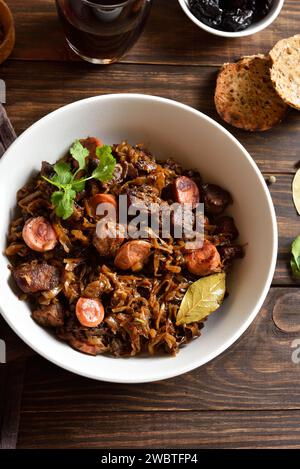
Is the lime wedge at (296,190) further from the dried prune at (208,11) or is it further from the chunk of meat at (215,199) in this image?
the dried prune at (208,11)

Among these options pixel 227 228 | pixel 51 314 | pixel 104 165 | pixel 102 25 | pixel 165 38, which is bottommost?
pixel 51 314

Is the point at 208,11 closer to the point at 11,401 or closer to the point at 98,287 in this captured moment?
the point at 98,287

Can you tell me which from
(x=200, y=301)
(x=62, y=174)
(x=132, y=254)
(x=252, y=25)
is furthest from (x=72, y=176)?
(x=252, y=25)

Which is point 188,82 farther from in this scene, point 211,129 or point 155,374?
point 155,374

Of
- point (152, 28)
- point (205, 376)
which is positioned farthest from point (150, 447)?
point (152, 28)

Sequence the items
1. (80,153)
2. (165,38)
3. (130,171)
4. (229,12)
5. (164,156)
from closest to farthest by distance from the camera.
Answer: (80,153) → (130,171) → (164,156) → (229,12) → (165,38)

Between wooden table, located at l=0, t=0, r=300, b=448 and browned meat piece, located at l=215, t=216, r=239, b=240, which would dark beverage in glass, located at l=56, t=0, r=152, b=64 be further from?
browned meat piece, located at l=215, t=216, r=239, b=240

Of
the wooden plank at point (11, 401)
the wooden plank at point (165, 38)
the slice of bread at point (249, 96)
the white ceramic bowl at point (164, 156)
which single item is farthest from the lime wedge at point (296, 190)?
the wooden plank at point (11, 401)
